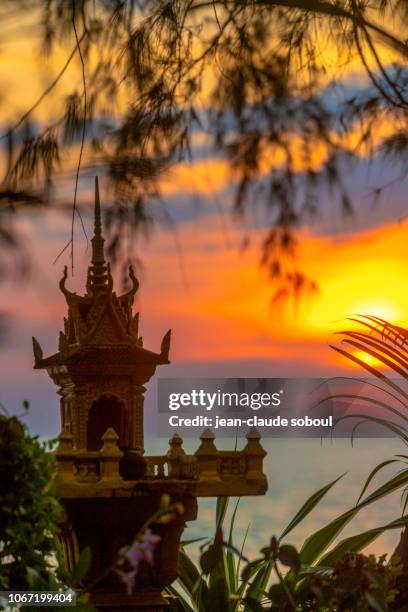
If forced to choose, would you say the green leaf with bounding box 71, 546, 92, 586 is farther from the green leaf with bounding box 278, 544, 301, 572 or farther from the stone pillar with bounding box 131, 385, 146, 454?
the stone pillar with bounding box 131, 385, 146, 454

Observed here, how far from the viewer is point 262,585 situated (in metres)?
9.20

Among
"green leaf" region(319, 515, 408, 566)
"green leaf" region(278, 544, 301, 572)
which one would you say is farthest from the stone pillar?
"green leaf" region(278, 544, 301, 572)

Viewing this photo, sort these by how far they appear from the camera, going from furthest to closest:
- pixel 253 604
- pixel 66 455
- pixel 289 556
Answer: pixel 66 455 → pixel 253 604 → pixel 289 556

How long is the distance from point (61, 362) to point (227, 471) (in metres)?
1.65

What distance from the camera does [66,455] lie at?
7.85 m

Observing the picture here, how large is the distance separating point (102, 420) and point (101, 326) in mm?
813

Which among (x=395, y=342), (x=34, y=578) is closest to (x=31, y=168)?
(x=34, y=578)

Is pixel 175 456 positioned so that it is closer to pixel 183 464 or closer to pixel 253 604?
pixel 183 464

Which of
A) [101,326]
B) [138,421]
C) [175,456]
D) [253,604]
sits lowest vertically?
[253,604]

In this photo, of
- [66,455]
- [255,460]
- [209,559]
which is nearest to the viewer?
[209,559]

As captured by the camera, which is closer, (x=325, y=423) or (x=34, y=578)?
(x=34, y=578)

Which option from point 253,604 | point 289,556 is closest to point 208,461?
point 253,604

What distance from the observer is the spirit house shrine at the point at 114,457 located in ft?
25.9

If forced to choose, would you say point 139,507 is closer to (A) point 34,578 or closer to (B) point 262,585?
(B) point 262,585
